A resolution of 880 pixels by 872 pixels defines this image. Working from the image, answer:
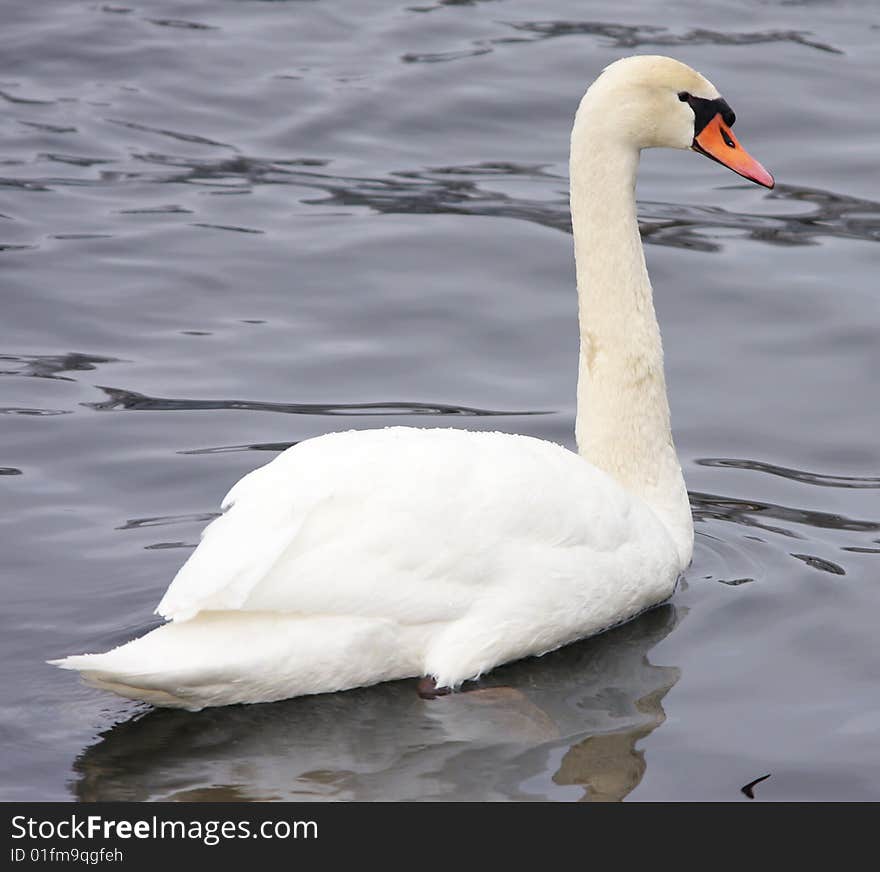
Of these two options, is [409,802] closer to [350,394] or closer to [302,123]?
[350,394]

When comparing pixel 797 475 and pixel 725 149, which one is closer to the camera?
pixel 725 149

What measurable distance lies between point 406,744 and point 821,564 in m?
2.22

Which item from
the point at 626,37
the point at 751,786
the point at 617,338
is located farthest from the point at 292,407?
the point at 626,37

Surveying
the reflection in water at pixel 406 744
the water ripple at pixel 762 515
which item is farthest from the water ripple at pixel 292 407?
the reflection in water at pixel 406 744

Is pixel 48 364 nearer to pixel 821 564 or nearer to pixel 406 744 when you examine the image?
pixel 821 564

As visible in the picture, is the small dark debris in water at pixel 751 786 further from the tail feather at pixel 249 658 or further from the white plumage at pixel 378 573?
the tail feather at pixel 249 658

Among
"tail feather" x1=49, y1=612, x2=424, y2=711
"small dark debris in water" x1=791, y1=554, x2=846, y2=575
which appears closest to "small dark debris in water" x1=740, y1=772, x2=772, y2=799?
"tail feather" x1=49, y1=612, x2=424, y2=711

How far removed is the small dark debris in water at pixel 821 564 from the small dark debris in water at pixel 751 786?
176 cm

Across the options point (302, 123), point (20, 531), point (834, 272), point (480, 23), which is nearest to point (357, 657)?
point (20, 531)

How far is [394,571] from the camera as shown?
21.4ft

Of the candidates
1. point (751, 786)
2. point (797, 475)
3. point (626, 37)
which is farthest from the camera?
point (626, 37)

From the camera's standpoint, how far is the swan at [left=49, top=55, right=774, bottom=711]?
6309 millimetres

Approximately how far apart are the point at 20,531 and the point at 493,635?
7.57 feet

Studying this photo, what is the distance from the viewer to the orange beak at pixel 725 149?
7.94 meters
